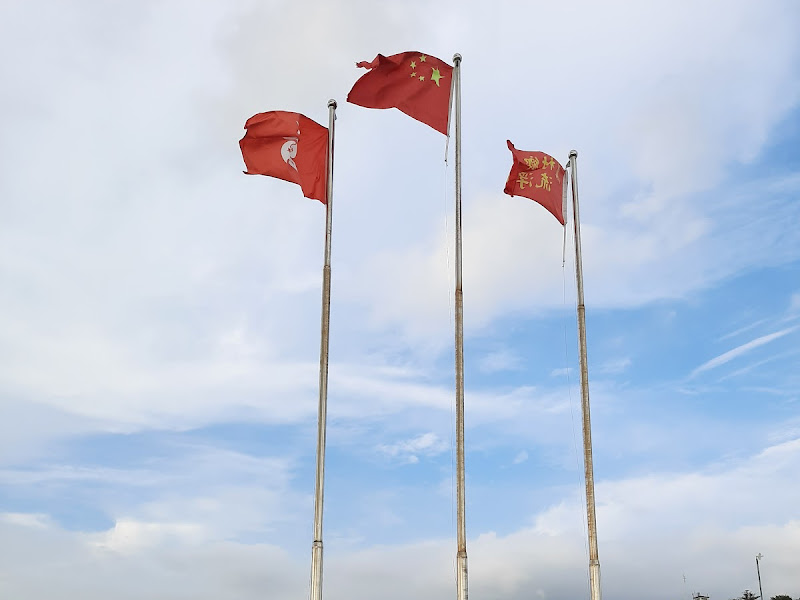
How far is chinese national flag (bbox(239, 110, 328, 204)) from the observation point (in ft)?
108

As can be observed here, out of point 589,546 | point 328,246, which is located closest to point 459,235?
point 328,246

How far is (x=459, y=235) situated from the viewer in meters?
33.1

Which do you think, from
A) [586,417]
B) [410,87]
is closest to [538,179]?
[410,87]

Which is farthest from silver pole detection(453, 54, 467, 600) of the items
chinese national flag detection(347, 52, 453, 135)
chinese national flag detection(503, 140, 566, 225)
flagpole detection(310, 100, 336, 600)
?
flagpole detection(310, 100, 336, 600)

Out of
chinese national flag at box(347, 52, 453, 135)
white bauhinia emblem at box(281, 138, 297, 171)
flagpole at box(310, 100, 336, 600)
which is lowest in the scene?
flagpole at box(310, 100, 336, 600)

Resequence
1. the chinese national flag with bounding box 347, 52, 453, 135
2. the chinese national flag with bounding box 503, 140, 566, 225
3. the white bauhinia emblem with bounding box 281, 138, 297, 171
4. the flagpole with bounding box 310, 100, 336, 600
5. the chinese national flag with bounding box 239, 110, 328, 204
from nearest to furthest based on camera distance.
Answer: the flagpole with bounding box 310, 100, 336, 600 < the chinese national flag with bounding box 239, 110, 328, 204 < the white bauhinia emblem with bounding box 281, 138, 297, 171 < the chinese national flag with bounding box 347, 52, 453, 135 < the chinese national flag with bounding box 503, 140, 566, 225

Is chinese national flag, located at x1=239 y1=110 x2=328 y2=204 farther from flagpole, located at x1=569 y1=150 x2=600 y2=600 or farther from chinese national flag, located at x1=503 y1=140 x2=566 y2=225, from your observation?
flagpole, located at x1=569 y1=150 x2=600 y2=600

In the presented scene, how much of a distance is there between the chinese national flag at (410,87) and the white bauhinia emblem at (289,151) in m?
2.41

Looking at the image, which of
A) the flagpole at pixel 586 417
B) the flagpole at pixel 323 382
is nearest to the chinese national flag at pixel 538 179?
the flagpole at pixel 586 417

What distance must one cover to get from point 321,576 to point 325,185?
12.9m

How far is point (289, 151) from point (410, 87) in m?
4.75

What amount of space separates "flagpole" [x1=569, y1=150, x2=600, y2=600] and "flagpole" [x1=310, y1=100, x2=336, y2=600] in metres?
9.64

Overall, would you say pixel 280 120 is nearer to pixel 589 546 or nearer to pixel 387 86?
pixel 387 86

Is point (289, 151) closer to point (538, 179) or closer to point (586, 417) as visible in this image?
point (538, 179)
